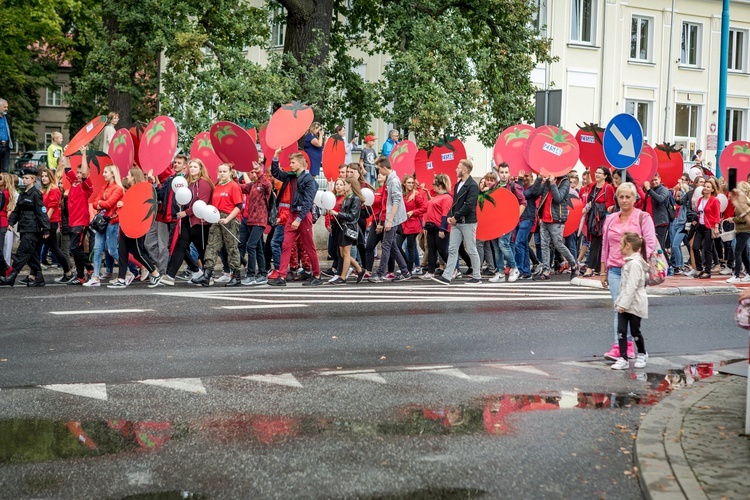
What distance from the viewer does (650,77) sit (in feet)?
148

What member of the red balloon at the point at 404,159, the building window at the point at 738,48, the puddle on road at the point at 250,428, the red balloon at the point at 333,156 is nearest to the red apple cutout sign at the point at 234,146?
the red balloon at the point at 333,156

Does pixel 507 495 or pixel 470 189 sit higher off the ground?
pixel 470 189

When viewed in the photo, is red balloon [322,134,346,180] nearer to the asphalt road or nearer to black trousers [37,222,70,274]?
black trousers [37,222,70,274]

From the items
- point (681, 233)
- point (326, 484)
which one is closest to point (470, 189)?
point (681, 233)

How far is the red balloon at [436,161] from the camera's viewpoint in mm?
20172

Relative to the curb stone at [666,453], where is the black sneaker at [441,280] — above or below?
above

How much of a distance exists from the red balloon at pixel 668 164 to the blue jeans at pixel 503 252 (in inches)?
175

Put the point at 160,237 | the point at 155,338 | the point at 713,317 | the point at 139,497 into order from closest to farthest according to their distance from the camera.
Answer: the point at 139,497
the point at 155,338
the point at 713,317
the point at 160,237

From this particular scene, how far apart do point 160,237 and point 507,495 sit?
11962 mm

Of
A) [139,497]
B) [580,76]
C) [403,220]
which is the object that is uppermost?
[580,76]

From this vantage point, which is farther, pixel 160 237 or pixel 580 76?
pixel 580 76

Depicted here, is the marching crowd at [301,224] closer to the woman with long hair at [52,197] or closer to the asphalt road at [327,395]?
the woman with long hair at [52,197]

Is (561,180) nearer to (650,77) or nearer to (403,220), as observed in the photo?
(403,220)

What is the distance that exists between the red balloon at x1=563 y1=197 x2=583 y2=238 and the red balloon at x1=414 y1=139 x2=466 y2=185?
2164 mm
